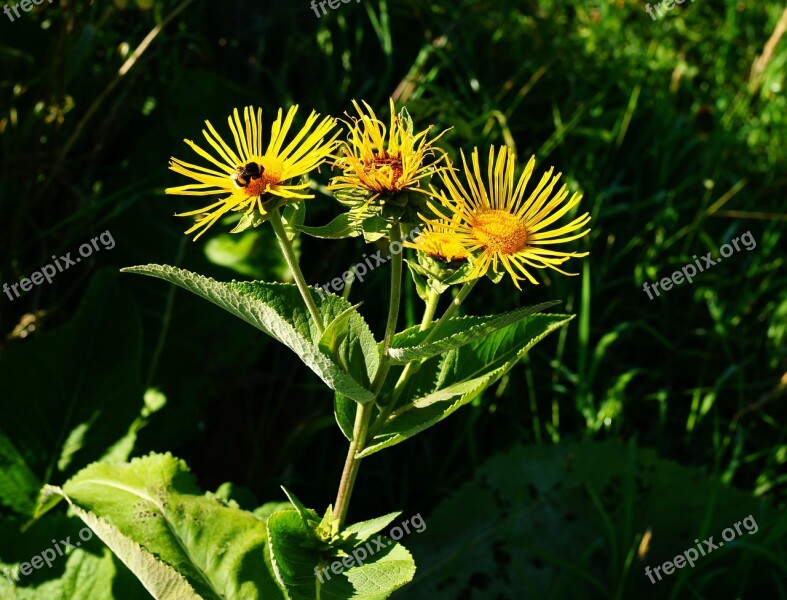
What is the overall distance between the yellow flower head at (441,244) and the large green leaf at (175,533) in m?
0.77

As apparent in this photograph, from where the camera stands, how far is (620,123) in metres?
3.23

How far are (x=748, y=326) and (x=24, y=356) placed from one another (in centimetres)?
235

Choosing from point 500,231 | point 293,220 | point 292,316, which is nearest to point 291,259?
point 293,220

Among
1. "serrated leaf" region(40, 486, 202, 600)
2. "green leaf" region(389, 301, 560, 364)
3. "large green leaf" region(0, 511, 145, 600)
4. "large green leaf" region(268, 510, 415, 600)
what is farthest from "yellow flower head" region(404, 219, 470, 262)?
"large green leaf" region(0, 511, 145, 600)

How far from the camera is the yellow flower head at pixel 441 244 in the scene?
1206mm

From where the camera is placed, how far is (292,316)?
1.45m

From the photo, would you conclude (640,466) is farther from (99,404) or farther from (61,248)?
(61,248)

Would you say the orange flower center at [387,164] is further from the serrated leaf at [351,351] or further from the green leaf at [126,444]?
the green leaf at [126,444]

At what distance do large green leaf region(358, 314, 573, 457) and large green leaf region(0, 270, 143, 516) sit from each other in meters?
1.09

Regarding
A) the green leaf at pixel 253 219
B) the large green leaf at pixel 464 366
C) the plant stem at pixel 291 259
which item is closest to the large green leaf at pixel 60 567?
the large green leaf at pixel 464 366

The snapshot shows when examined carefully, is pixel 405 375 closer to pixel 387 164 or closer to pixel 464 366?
pixel 464 366

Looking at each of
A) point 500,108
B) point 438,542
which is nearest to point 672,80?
point 500,108

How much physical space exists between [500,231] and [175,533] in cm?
95

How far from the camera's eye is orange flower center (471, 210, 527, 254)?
122 cm
